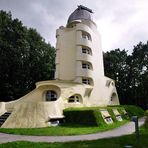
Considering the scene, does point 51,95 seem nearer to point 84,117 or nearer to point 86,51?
point 84,117

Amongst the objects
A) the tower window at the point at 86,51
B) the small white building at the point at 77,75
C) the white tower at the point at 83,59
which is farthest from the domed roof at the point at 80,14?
the tower window at the point at 86,51

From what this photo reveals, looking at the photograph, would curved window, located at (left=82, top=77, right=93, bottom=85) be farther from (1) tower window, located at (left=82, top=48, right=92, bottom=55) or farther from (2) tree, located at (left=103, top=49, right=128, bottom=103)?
(2) tree, located at (left=103, top=49, right=128, bottom=103)

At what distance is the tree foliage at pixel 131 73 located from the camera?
5118 cm

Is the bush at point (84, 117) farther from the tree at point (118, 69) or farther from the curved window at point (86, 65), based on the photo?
the tree at point (118, 69)

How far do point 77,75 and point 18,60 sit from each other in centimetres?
1482

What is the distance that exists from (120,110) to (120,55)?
2566 cm

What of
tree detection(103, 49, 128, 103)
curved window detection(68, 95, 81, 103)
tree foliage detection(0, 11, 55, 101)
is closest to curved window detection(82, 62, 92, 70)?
curved window detection(68, 95, 81, 103)

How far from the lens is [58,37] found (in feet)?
125

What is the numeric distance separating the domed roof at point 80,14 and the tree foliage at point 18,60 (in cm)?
1004

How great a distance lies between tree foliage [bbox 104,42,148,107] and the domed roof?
15325mm

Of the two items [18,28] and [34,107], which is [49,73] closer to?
[18,28]

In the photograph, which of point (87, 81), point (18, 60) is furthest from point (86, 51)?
point (18, 60)

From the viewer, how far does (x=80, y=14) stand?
41.0 metres

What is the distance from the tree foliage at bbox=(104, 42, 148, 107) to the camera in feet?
168
